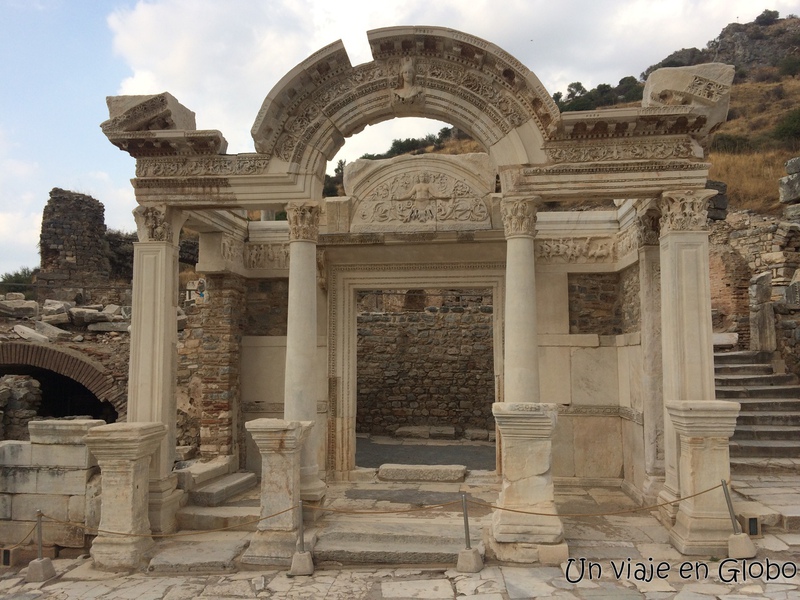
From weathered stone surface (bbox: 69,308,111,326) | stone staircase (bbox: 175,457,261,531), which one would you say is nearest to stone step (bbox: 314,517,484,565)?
stone staircase (bbox: 175,457,261,531)

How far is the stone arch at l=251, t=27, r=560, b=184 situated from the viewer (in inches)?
266

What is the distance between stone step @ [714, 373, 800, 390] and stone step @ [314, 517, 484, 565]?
6989 mm

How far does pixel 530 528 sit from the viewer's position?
5.61 meters

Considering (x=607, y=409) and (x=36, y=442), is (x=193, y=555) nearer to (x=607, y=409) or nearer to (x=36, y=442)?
(x=36, y=442)

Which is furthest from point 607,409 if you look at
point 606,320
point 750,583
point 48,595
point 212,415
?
point 48,595

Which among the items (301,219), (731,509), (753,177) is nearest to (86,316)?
(301,219)

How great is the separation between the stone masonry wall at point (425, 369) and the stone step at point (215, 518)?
810cm

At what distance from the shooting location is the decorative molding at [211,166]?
23.4 feet

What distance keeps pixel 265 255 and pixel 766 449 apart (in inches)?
321

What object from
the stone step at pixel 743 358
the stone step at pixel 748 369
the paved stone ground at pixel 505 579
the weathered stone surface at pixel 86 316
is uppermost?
the weathered stone surface at pixel 86 316

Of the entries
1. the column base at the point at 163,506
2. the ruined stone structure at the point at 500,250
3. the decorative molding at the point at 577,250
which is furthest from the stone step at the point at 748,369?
the column base at the point at 163,506

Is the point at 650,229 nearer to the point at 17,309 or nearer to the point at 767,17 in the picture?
the point at 17,309

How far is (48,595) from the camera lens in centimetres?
520

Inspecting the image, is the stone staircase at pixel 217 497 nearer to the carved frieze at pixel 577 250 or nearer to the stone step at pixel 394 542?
the stone step at pixel 394 542
